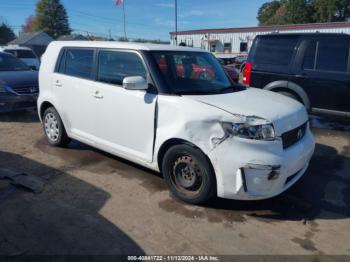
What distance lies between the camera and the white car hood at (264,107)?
3.62 m

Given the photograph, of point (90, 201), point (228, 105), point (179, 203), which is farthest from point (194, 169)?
point (90, 201)

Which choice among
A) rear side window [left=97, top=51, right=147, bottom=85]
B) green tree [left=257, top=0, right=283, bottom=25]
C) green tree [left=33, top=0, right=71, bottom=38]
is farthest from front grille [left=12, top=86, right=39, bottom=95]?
green tree [left=33, top=0, right=71, bottom=38]

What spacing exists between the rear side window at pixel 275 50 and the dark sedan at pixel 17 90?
18.4 ft

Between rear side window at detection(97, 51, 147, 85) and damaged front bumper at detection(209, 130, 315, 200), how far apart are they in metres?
1.51

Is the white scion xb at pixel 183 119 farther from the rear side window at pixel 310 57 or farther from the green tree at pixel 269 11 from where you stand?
the green tree at pixel 269 11

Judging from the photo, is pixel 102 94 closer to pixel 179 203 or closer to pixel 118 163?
pixel 118 163

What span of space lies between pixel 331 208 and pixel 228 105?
176 cm

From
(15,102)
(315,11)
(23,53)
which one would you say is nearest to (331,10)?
(315,11)

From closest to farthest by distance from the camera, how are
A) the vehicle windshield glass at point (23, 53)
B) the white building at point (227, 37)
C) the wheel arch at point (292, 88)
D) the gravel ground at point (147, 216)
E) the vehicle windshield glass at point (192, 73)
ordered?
the gravel ground at point (147, 216)
the vehicle windshield glass at point (192, 73)
the wheel arch at point (292, 88)
the vehicle windshield glass at point (23, 53)
the white building at point (227, 37)

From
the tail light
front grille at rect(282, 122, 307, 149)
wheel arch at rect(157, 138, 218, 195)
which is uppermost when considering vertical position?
the tail light

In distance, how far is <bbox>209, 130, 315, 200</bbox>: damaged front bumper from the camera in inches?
135

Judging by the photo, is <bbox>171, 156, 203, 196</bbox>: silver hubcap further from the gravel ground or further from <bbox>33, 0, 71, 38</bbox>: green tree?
<bbox>33, 0, 71, 38</bbox>: green tree

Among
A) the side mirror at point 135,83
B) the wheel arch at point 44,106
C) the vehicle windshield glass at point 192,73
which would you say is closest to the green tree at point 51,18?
the wheel arch at point 44,106

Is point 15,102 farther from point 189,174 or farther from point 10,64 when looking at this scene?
point 189,174
